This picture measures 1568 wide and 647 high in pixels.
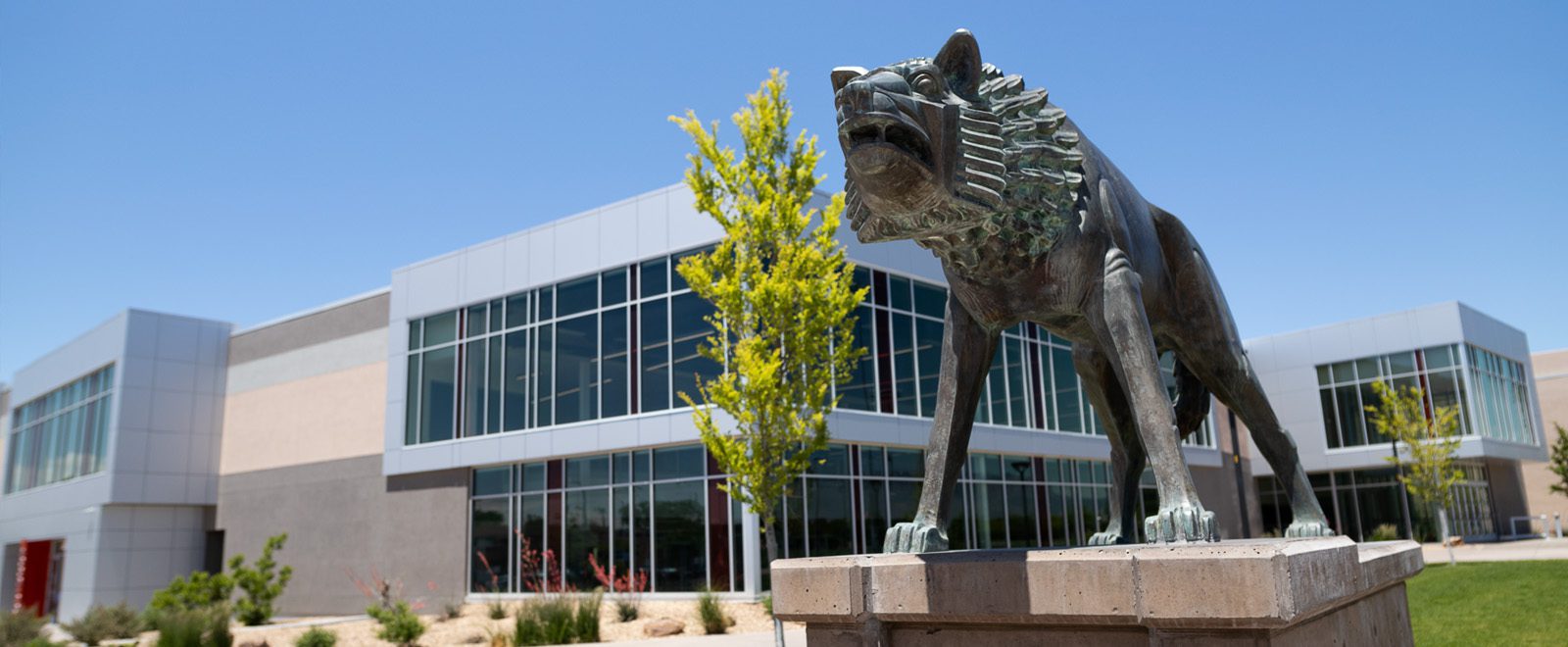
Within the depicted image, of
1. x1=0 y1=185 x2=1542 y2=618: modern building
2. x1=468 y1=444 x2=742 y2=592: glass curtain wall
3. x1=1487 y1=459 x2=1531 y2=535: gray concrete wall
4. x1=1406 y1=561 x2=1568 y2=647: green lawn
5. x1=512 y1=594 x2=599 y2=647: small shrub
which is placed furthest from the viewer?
x1=1487 y1=459 x2=1531 y2=535: gray concrete wall

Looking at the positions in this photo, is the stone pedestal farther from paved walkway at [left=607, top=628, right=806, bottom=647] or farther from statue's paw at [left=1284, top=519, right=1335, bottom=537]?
paved walkway at [left=607, top=628, right=806, bottom=647]

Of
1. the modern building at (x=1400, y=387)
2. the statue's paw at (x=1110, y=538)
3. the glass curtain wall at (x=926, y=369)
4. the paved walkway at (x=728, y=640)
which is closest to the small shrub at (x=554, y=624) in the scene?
the paved walkway at (x=728, y=640)

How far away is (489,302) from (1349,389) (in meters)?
31.6

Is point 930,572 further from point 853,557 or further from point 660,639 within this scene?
point 660,639

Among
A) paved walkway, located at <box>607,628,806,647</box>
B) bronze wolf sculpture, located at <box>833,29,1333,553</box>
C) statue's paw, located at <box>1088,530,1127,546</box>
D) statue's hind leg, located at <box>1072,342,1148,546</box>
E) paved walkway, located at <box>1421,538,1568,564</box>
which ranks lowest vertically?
paved walkway, located at <box>607,628,806,647</box>

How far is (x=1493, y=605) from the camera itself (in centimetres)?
1410

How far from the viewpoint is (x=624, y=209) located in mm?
23734

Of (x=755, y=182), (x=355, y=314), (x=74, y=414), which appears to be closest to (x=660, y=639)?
(x=755, y=182)

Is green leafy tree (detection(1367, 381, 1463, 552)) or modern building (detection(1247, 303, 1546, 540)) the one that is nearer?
green leafy tree (detection(1367, 381, 1463, 552))

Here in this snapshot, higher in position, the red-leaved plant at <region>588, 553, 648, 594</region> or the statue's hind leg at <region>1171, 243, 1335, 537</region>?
the statue's hind leg at <region>1171, 243, 1335, 537</region>

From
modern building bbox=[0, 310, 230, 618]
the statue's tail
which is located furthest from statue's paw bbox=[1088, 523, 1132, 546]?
modern building bbox=[0, 310, 230, 618]

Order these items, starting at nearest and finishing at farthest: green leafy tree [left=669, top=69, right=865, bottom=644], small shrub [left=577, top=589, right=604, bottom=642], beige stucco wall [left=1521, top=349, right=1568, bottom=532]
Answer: green leafy tree [left=669, top=69, right=865, bottom=644]
small shrub [left=577, top=589, right=604, bottom=642]
beige stucco wall [left=1521, top=349, right=1568, bottom=532]

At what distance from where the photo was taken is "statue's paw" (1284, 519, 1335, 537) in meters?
5.33

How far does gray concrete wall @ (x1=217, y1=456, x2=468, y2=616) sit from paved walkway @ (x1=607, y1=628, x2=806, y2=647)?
37.3ft
